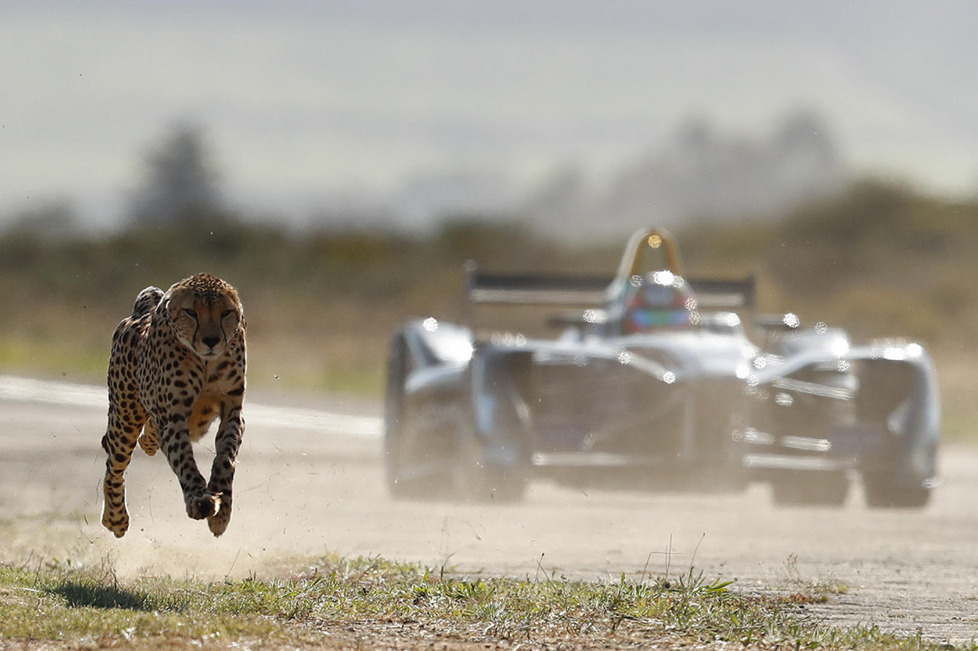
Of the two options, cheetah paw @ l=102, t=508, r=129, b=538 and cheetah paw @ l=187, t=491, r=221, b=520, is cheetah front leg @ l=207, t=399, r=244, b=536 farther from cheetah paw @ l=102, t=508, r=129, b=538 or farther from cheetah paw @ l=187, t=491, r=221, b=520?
cheetah paw @ l=102, t=508, r=129, b=538

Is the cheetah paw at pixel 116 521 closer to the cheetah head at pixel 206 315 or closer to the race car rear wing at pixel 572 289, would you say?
the cheetah head at pixel 206 315

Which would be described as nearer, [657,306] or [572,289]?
[657,306]

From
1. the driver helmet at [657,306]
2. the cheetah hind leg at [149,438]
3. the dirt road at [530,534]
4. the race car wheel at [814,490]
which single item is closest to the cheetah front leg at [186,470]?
the cheetah hind leg at [149,438]

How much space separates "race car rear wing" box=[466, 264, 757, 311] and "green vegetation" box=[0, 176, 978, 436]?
3520mm

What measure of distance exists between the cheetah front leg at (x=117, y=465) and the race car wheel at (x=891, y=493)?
21.6 ft

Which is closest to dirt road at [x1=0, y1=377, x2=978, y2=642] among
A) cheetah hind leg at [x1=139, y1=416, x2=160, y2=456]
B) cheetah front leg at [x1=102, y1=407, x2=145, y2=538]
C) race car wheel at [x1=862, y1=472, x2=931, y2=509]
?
race car wheel at [x1=862, y1=472, x2=931, y2=509]

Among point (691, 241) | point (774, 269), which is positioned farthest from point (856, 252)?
point (691, 241)

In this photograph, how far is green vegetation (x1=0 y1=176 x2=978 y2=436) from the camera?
86.6 ft

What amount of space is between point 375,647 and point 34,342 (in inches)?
786

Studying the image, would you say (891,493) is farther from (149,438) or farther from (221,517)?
(221,517)

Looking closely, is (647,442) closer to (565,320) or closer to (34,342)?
(565,320)

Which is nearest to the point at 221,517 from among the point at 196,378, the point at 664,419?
the point at 196,378

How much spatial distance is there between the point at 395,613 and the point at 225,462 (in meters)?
1.16

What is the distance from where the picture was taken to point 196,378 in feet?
29.8
